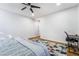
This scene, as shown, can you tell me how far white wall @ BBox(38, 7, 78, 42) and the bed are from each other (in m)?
0.26

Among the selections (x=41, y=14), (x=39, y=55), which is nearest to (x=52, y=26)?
(x=41, y=14)

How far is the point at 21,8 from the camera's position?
49.8 inches

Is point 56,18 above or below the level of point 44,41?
above

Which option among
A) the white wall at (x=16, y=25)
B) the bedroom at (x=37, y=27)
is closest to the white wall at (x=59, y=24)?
the bedroom at (x=37, y=27)

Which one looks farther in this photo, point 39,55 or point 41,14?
point 41,14

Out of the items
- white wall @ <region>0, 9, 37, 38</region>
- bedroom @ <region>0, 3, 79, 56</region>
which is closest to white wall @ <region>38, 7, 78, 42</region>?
bedroom @ <region>0, 3, 79, 56</region>

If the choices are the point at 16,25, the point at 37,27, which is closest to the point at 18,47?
the point at 16,25

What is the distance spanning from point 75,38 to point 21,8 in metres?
1.02

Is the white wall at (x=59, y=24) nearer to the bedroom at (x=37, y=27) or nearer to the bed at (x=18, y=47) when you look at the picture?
the bedroom at (x=37, y=27)

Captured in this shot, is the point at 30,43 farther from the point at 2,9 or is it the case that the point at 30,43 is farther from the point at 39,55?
the point at 2,9

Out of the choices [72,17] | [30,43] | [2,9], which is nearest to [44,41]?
[30,43]

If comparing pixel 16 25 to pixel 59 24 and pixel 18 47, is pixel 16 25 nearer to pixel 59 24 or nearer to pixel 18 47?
pixel 18 47

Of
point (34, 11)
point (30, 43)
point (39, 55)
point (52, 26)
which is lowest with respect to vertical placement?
point (39, 55)

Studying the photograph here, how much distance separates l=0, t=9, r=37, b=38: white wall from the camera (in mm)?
1214
